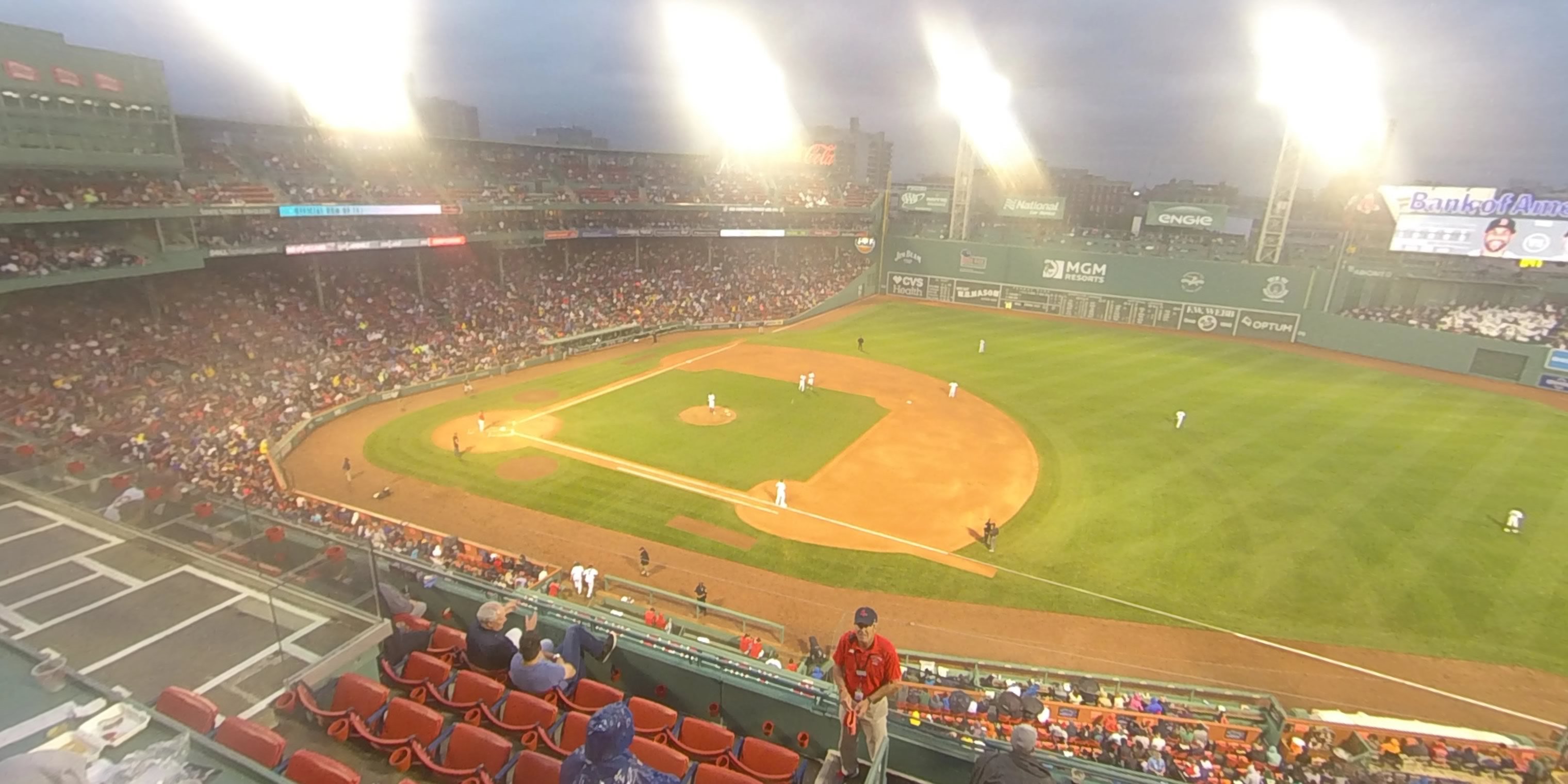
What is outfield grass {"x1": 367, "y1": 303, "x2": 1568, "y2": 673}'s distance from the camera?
59.5 feet

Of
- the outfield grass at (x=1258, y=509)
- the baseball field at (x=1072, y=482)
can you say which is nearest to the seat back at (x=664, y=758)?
the baseball field at (x=1072, y=482)

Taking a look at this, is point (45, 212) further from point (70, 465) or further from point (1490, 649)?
point (1490, 649)

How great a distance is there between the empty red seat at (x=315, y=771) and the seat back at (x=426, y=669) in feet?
7.44

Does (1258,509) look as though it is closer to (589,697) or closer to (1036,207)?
(589,697)

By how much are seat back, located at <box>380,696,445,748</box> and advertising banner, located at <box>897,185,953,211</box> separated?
201 feet

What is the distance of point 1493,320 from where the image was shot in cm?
4000

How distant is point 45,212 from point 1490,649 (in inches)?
1800

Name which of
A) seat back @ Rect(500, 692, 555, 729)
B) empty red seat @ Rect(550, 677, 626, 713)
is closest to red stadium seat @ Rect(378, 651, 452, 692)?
seat back @ Rect(500, 692, 555, 729)

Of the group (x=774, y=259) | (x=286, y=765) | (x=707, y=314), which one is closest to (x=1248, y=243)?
(x=774, y=259)

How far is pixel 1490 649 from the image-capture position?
54.6 ft

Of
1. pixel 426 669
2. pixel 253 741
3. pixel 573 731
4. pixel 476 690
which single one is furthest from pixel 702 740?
pixel 253 741

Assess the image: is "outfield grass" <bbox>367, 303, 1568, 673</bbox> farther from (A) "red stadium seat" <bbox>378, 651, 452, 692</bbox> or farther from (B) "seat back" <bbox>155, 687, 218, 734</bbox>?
(B) "seat back" <bbox>155, 687, 218, 734</bbox>

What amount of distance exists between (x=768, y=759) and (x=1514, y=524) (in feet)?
87.6

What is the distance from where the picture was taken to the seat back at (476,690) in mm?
7379
